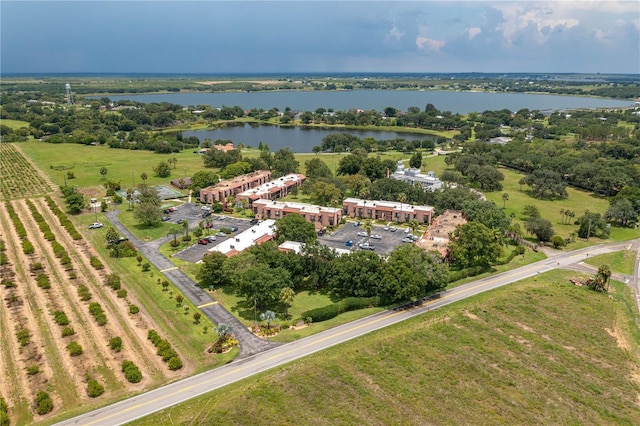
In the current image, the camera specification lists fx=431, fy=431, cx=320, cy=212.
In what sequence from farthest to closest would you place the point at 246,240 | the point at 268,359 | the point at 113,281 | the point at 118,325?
the point at 246,240, the point at 113,281, the point at 118,325, the point at 268,359

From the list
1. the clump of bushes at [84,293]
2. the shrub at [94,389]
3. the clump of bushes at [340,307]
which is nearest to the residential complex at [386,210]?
the clump of bushes at [340,307]

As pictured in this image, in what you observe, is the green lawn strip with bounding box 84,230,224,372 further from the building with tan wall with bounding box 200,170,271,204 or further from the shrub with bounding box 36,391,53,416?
the building with tan wall with bounding box 200,170,271,204

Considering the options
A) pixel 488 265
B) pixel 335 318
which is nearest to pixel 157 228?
pixel 335 318

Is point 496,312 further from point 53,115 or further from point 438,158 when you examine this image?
point 53,115

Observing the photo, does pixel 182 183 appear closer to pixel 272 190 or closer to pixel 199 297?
pixel 272 190

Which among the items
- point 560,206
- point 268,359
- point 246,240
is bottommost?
point 268,359

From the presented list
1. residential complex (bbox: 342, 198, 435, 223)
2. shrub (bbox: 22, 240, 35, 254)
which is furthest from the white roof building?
shrub (bbox: 22, 240, 35, 254)

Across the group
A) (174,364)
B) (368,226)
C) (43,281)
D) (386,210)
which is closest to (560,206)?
(386,210)
